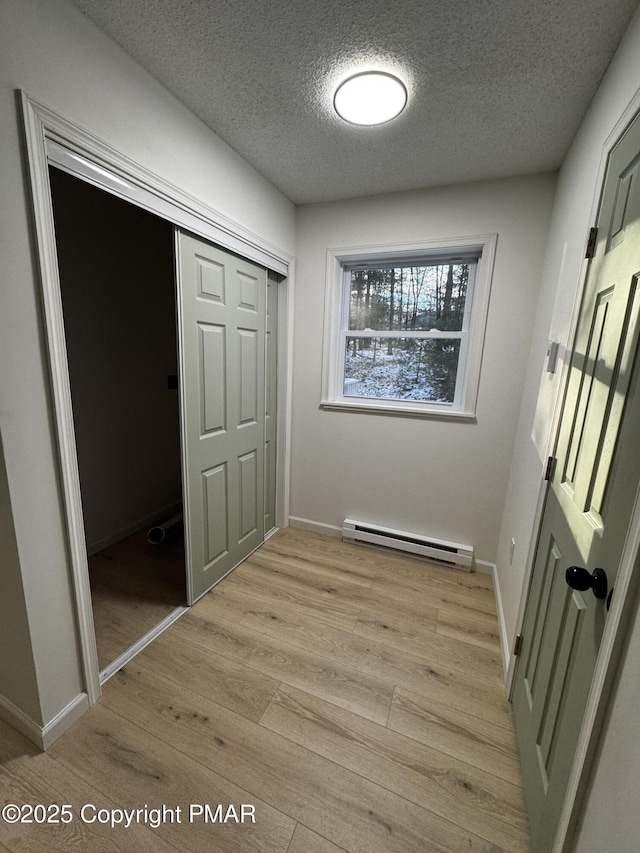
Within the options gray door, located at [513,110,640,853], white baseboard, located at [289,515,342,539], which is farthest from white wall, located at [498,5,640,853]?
white baseboard, located at [289,515,342,539]

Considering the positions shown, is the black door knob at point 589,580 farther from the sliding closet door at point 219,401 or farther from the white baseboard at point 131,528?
the white baseboard at point 131,528

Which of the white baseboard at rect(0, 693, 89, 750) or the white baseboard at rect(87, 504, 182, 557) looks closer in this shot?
the white baseboard at rect(0, 693, 89, 750)

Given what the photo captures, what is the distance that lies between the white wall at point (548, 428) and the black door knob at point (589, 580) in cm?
10

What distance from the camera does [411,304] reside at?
2379 millimetres

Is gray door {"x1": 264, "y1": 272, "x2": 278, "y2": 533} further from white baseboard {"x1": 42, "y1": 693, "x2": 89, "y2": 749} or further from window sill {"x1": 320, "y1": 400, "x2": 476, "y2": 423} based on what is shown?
white baseboard {"x1": 42, "y1": 693, "x2": 89, "y2": 749}

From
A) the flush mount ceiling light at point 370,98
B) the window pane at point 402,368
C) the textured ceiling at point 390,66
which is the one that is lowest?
the window pane at point 402,368

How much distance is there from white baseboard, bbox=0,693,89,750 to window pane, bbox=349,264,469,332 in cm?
254

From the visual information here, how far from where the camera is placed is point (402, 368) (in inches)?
97.1

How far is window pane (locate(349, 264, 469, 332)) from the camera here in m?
2.27

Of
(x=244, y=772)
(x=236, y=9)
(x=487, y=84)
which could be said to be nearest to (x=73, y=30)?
(x=236, y=9)

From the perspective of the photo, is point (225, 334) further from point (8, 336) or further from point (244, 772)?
point (244, 772)

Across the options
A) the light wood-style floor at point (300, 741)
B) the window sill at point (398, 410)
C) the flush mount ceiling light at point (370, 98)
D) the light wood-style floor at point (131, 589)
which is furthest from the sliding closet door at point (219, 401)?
the flush mount ceiling light at point (370, 98)

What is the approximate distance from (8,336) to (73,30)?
3.30ft

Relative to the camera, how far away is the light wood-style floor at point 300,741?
41.0 inches
